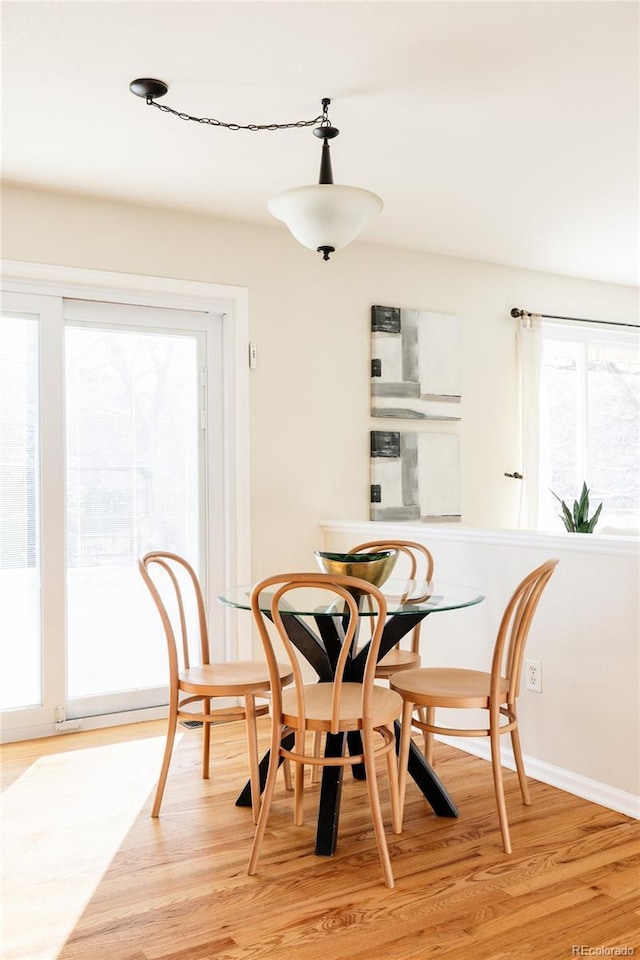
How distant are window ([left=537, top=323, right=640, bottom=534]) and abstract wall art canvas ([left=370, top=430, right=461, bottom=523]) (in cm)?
82

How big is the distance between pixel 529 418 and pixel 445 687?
2.97m

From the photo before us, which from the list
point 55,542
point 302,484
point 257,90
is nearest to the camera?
point 257,90

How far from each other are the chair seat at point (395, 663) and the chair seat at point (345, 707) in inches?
14.8

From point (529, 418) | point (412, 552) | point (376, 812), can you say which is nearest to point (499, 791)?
point (376, 812)

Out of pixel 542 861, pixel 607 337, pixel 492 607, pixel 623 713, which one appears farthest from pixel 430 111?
pixel 607 337

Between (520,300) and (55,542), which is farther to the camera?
(520,300)

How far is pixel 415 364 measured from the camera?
4855 millimetres

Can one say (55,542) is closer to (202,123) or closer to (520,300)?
(202,123)

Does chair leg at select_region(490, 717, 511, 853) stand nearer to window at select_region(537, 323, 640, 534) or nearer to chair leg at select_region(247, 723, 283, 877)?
chair leg at select_region(247, 723, 283, 877)

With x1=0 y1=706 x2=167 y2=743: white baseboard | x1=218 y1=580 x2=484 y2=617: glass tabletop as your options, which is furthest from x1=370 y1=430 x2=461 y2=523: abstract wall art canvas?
x1=0 y1=706 x2=167 y2=743: white baseboard

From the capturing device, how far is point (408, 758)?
2.83 m

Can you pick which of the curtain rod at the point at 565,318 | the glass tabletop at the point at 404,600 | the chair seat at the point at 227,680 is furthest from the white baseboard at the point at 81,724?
the curtain rod at the point at 565,318

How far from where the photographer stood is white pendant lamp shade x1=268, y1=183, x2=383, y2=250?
2.51 m

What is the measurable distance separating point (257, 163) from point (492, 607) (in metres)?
2.08
